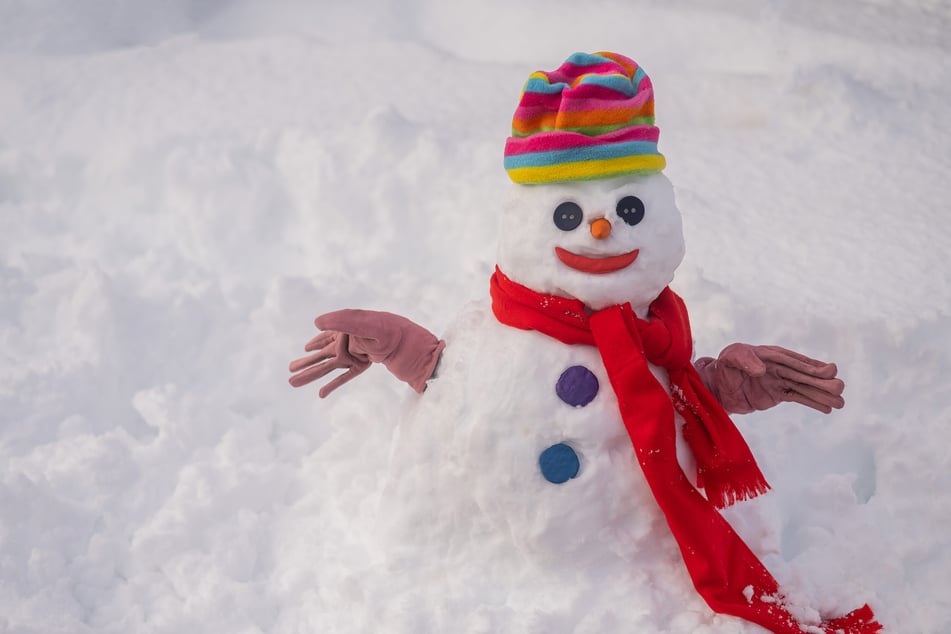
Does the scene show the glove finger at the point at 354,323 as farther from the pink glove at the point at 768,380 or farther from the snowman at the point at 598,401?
the pink glove at the point at 768,380

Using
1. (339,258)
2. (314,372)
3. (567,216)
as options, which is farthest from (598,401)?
(339,258)

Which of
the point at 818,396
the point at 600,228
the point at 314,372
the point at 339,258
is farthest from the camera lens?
the point at 339,258

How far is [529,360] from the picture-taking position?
161 cm

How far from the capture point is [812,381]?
5.32ft

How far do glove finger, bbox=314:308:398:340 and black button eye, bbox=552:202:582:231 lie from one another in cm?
33

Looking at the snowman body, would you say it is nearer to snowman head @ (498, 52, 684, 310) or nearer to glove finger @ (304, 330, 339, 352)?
snowman head @ (498, 52, 684, 310)

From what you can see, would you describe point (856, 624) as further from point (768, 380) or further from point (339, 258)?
point (339, 258)

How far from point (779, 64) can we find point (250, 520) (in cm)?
229

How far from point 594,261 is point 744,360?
28cm

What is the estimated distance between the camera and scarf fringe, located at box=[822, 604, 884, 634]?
1622mm

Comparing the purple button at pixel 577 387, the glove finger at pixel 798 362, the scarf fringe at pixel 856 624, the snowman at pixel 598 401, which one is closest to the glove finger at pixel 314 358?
the snowman at pixel 598 401

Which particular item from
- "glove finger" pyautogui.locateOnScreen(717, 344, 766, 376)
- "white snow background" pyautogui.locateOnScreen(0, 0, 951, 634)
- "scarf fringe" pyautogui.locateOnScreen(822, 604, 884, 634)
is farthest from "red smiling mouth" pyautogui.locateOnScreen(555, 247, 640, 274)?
"scarf fringe" pyautogui.locateOnScreen(822, 604, 884, 634)

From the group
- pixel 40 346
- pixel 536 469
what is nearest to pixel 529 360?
pixel 536 469

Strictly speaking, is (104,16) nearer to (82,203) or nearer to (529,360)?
(82,203)
